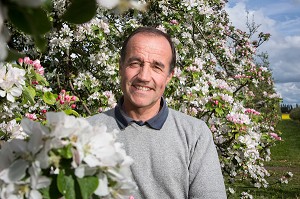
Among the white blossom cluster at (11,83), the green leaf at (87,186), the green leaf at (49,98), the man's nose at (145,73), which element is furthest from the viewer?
the green leaf at (49,98)

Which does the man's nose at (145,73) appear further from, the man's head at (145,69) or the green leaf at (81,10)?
the green leaf at (81,10)

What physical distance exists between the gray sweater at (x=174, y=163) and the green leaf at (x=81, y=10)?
5.53 feet

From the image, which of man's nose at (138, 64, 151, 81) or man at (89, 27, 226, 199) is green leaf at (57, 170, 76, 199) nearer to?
man at (89, 27, 226, 199)

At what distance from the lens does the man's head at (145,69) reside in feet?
7.78

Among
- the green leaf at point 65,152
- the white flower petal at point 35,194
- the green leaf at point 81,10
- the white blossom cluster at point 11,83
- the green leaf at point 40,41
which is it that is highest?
the green leaf at point 81,10

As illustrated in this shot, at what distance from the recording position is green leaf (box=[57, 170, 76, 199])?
2.56ft

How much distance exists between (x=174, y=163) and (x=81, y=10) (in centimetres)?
176

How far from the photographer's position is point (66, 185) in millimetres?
785

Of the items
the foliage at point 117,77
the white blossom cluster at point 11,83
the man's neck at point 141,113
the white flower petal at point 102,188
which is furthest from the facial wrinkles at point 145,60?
the white flower petal at point 102,188

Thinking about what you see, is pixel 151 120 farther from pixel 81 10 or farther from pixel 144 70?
pixel 81 10

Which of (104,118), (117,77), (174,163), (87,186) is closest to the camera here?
(87,186)

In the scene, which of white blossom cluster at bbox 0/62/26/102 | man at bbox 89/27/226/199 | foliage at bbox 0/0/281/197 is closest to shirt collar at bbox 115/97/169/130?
man at bbox 89/27/226/199

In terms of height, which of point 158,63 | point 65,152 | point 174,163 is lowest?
point 174,163

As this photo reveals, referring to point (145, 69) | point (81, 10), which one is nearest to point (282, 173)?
point (145, 69)
